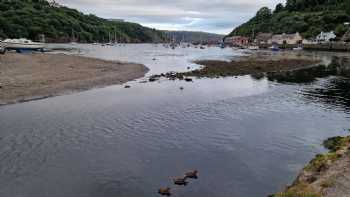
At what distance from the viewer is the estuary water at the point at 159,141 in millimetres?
16297

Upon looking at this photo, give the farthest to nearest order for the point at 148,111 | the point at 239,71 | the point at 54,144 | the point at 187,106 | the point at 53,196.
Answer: the point at 239,71, the point at 187,106, the point at 148,111, the point at 54,144, the point at 53,196

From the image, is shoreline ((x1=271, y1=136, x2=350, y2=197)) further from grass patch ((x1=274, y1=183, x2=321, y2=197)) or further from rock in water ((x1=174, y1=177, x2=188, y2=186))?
rock in water ((x1=174, y1=177, x2=188, y2=186))

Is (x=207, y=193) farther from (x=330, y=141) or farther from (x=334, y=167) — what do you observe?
(x=330, y=141)

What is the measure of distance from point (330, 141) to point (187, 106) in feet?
47.6

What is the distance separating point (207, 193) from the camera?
1543cm

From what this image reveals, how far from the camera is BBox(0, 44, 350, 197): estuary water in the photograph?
1630cm

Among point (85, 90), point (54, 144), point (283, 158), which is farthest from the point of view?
point (85, 90)

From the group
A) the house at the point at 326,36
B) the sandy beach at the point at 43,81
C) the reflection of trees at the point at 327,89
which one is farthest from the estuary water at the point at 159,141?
the house at the point at 326,36

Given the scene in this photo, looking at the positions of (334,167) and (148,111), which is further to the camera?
(148,111)

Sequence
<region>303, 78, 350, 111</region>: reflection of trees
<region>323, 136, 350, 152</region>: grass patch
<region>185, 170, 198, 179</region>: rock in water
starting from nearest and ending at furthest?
<region>185, 170, 198, 179</region>: rock in water < <region>323, 136, 350, 152</region>: grass patch < <region>303, 78, 350, 111</region>: reflection of trees

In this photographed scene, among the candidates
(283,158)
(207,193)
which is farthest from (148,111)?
(207,193)

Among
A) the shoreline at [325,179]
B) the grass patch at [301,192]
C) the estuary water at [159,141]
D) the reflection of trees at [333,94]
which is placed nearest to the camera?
the grass patch at [301,192]

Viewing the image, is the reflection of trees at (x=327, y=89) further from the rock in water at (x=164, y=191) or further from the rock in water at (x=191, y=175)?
the rock in water at (x=164, y=191)

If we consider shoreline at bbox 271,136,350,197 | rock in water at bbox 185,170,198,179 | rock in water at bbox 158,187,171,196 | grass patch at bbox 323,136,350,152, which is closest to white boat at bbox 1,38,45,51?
rock in water at bbox 185,170,198,179
